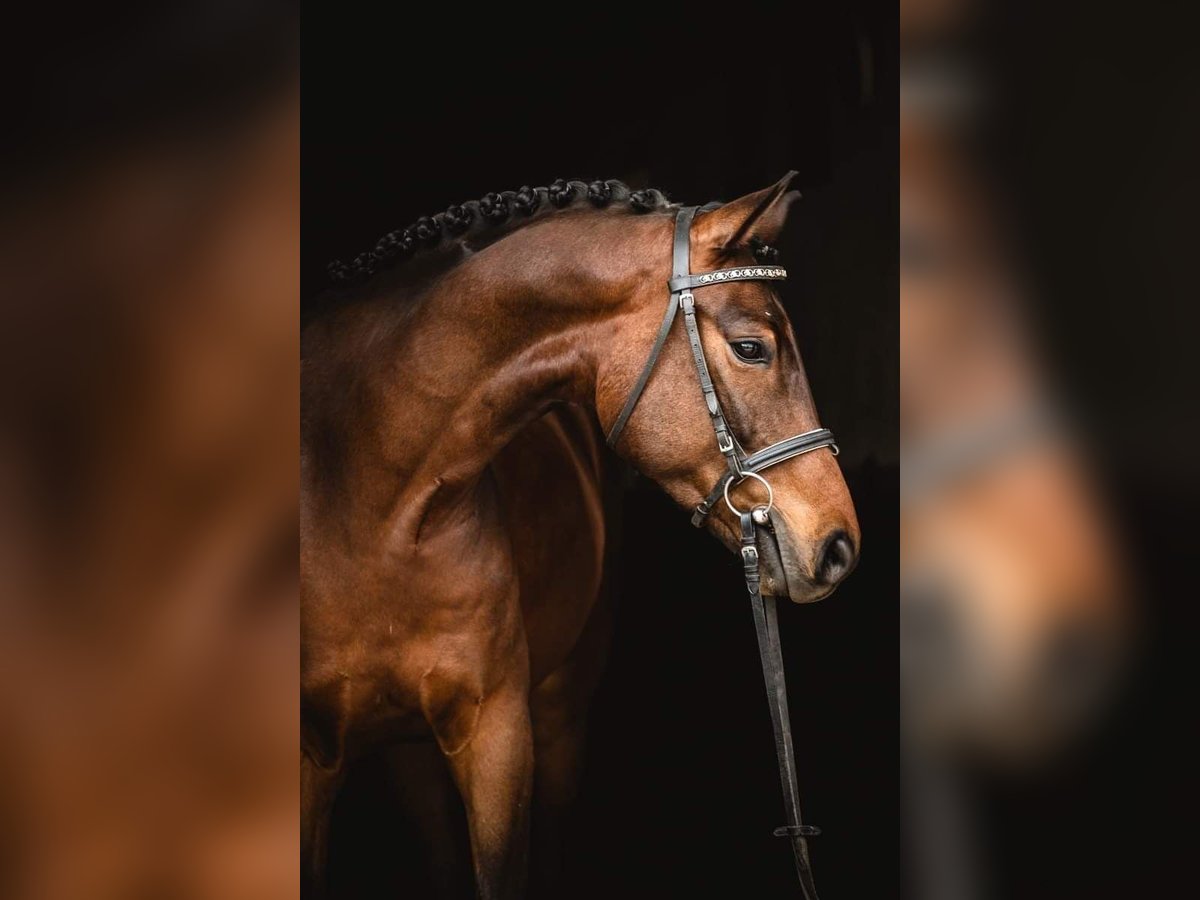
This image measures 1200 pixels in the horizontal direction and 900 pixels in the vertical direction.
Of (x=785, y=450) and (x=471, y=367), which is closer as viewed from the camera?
(x=785, y=450)

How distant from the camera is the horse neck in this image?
7.88ft

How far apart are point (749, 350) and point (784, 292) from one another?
3.34ft

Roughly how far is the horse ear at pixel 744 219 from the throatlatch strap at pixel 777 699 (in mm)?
548

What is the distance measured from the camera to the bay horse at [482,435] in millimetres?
2311

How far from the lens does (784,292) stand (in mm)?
3268
